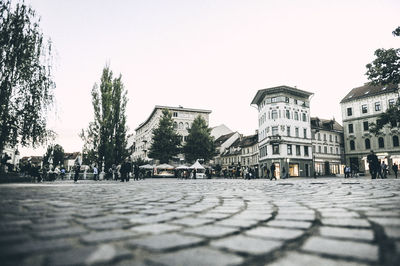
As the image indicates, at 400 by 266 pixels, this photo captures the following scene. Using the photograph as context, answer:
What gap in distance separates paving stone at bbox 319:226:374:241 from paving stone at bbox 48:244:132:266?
1.65m

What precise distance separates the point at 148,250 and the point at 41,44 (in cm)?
2087

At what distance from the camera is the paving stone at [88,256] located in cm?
150

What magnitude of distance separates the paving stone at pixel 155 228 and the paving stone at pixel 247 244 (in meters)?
0.60

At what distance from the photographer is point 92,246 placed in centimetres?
182

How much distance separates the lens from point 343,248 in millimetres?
1706

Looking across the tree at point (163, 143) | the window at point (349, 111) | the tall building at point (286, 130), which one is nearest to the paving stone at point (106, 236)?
the tall building at point (286, 130)

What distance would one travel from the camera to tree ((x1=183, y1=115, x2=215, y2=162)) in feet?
139

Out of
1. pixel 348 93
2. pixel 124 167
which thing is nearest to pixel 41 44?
pixel 124 167

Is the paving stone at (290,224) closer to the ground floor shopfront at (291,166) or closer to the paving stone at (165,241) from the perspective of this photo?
the paving stone at (165,241)

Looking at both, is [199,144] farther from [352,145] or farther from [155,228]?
[155,228]

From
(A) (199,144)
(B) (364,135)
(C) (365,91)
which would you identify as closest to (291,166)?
(A) (199,144)

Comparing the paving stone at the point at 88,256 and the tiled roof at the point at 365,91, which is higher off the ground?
the tiled roof at the point at 365,91

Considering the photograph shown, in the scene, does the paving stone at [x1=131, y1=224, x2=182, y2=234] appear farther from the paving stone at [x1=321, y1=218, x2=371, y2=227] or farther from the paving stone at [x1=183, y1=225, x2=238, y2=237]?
the paving stone at [x1=321, y1=218, x2=371, y2=227]

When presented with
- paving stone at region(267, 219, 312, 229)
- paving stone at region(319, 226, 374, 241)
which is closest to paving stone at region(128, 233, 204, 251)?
paving stone at region(267, 219, 312, 229)
